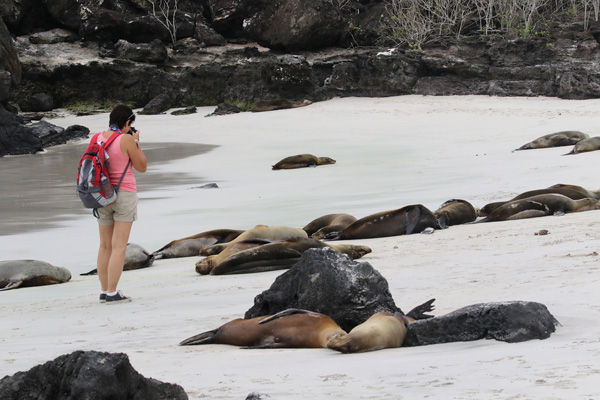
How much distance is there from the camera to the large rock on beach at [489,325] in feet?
11.7

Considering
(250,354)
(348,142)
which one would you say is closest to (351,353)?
(250,354)

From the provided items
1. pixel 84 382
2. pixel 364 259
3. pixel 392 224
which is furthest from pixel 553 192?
pixel 84 382

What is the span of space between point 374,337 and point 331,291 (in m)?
0.56

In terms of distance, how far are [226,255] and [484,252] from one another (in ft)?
6.64

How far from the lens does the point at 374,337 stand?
3.75 metres

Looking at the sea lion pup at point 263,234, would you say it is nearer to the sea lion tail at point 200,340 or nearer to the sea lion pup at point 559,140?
the sea lion tail at point 200,340

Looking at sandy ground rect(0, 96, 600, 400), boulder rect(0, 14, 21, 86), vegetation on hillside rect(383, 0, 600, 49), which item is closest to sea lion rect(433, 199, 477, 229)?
sandy ground rect(0, 96, 600, 400)

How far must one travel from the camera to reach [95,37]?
3180 centimetres

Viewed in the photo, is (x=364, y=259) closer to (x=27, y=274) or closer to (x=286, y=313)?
(x=286, y=313)

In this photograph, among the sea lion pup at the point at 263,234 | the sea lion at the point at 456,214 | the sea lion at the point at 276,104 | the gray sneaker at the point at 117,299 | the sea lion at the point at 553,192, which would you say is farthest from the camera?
the sea lion at the point at 276,104

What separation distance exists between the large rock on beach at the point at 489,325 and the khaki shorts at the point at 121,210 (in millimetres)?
2942

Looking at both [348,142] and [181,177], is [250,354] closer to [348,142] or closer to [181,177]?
[181,177]

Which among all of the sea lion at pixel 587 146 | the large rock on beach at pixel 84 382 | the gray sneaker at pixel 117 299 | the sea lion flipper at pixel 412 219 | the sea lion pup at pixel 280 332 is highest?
the large rock on beach at pixel 84 382

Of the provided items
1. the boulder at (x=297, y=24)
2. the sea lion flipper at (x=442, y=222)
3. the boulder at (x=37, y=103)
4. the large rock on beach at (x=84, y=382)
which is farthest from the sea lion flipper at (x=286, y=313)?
the boulder at (x=297, y=24)
